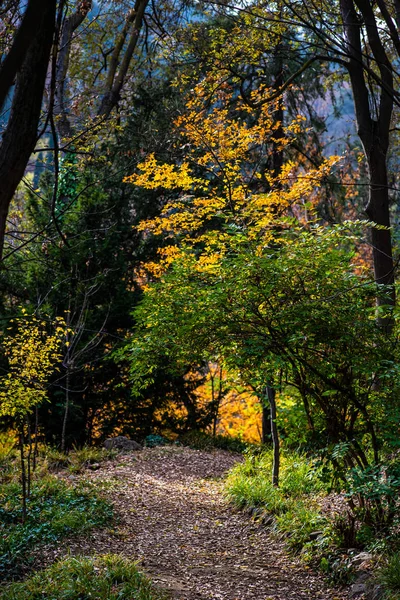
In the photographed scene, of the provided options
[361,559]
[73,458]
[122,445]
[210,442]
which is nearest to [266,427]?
[210,442]

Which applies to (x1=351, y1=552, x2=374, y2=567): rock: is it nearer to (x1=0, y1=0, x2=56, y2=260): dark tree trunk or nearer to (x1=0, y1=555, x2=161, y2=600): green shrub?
(x1=0, y1=555, x2=161, y2=600): green shrub

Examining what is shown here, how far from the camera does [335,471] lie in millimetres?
4406

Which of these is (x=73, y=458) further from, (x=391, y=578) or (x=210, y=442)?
(x=391, y=578)

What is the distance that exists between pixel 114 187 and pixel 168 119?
1.78 meters

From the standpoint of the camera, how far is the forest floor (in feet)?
14.9

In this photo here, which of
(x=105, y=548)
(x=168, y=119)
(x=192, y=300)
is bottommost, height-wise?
(x=105, y=548)

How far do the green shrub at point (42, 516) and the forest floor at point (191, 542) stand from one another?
0.20 m

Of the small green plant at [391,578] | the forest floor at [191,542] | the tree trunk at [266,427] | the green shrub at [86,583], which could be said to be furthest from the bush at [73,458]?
the small green plant at [391,578]

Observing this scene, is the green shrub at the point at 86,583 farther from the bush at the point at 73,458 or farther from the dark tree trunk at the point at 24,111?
the bush at the point at 73,458

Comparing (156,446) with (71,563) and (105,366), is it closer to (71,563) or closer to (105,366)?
(105,366)

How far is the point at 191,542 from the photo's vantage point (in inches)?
229

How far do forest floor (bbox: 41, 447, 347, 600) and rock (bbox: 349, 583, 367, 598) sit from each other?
12 cm

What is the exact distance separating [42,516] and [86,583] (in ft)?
6.69

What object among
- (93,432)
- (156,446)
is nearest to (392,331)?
(156,446)
